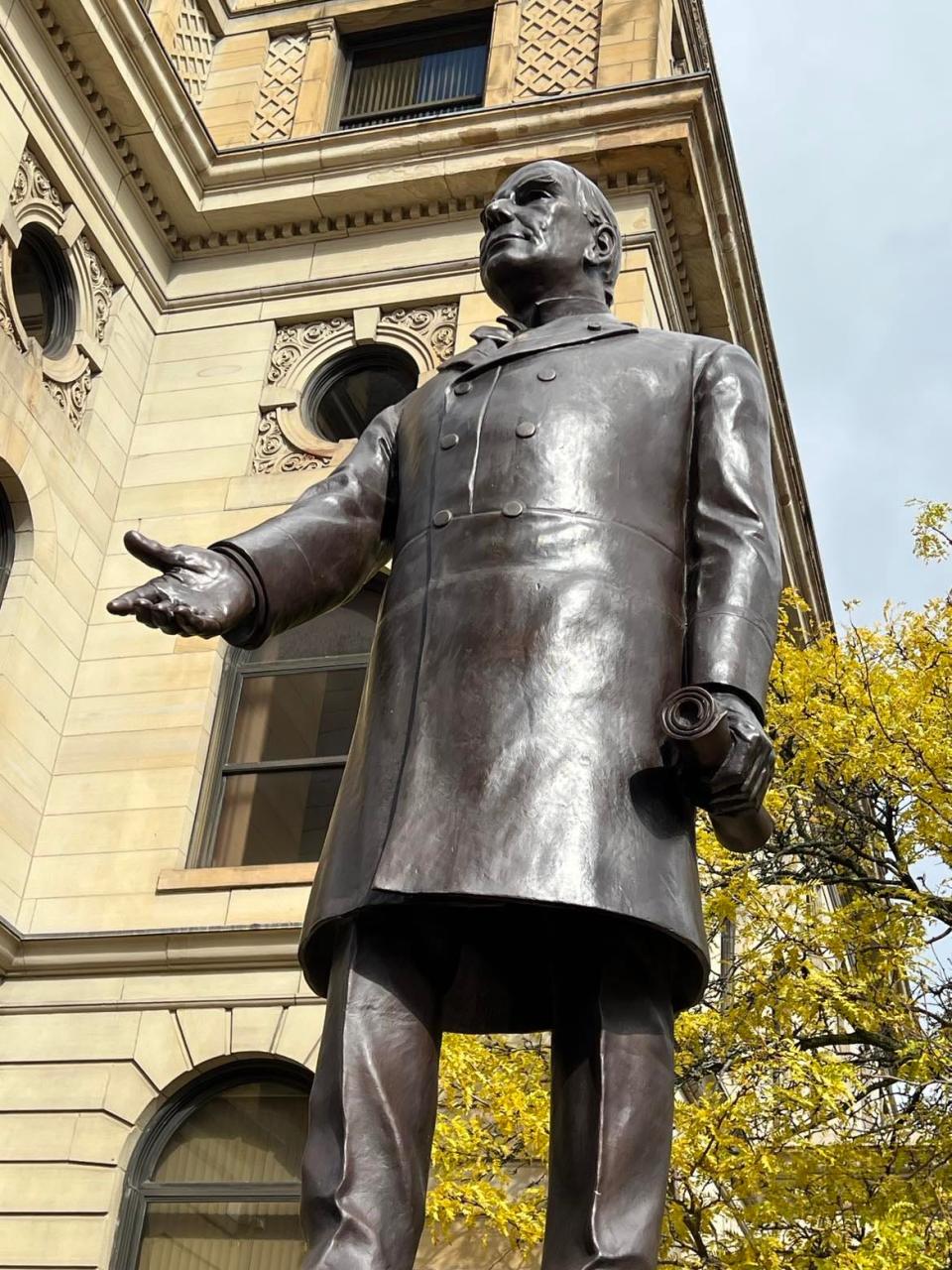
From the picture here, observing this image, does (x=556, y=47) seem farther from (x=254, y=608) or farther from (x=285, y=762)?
(x=254, y=608)

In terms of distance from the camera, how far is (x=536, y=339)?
151 inches

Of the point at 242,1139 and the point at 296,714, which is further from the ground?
the point at 296,714

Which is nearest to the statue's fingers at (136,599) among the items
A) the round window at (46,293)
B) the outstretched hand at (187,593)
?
the outstretched hand at (187,593)

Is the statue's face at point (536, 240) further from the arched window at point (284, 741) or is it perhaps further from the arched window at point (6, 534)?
the arched window at point (6, 534)

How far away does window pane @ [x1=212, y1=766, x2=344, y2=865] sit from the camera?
563 inches

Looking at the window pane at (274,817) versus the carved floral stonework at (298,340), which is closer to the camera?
the window pane at (274,817)

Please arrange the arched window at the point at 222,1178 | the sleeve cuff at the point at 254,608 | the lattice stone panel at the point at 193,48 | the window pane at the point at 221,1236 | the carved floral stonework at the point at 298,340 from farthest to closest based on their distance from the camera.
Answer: the lattice stone panel at the point at 193,48, the carved floral stonework at the point at 298,340, the arched window at the point at 222,1178, the window pane at the point at 221,1236, the sleeve cuff at the point at 254,608

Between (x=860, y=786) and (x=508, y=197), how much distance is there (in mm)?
7532

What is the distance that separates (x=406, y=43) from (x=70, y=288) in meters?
6.67

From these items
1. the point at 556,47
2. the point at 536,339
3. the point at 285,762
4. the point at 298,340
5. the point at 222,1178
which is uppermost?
the point at 556,47

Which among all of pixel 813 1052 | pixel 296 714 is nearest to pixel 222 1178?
pixel 296 714

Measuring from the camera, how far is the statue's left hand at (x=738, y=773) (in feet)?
9.82

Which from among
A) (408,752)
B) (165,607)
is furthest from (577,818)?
(165,607)

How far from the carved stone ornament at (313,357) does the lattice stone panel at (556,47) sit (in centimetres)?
340
